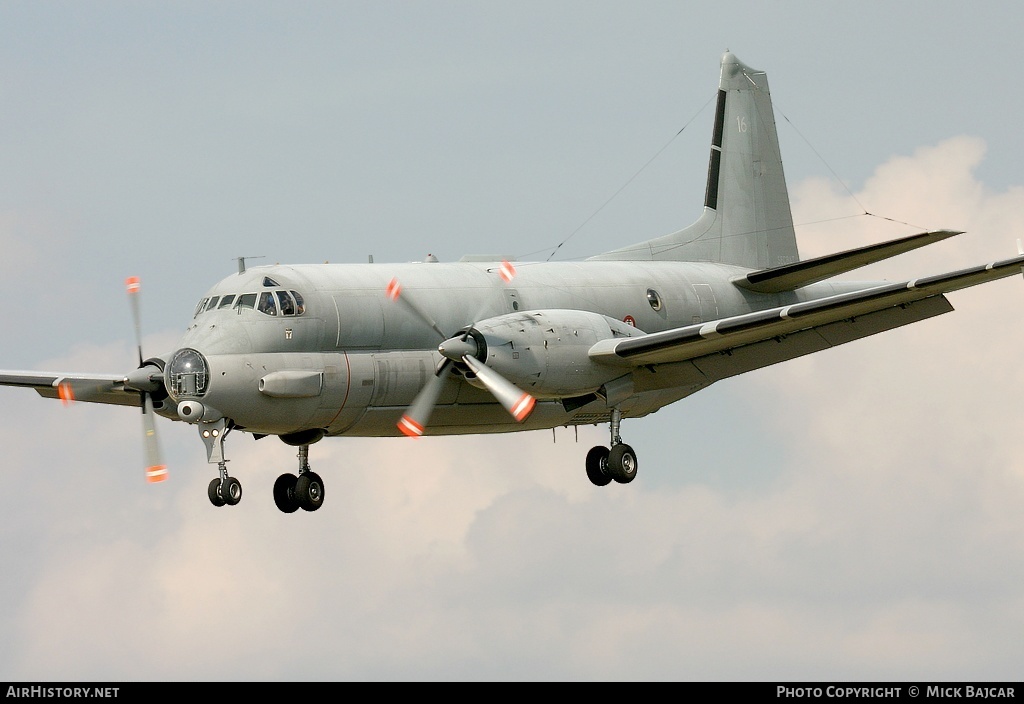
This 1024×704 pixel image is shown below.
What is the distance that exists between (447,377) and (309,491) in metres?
3.52

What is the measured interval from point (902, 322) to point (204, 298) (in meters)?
12.6

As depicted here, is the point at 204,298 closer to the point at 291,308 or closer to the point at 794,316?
the point at 291,308

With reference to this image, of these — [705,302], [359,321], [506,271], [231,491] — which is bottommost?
[231,491]

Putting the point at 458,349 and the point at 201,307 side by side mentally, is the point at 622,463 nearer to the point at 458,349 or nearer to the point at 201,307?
the point at 458,349

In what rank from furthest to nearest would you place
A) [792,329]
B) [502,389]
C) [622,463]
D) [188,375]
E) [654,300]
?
[654,300]
[622,463]
[792,329]
[502,389]
[188,375]

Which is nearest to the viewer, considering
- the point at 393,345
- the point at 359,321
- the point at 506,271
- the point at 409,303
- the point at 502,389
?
the point at 502,389

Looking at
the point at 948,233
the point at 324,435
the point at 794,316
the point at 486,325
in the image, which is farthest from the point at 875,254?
the point at 324,435

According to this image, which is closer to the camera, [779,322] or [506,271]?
[779,322]

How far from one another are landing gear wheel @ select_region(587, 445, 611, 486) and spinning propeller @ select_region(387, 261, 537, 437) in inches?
90.2

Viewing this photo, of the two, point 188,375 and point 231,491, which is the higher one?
point 188,375

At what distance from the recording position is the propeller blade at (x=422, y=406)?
28.9 m

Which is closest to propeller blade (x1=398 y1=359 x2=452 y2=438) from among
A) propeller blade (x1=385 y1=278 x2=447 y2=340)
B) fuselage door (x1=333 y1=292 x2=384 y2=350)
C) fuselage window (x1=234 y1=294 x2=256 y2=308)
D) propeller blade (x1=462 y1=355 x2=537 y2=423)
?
propeller blade (x1=385 y1=278 x2=447 y2=340)

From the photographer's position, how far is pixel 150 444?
28.1m

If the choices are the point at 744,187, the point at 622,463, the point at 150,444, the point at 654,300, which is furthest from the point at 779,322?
the point at 150,444
